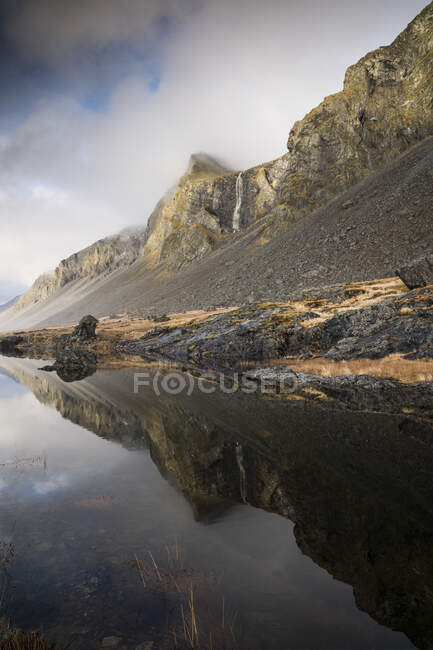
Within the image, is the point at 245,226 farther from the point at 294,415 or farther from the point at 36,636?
the point at 36,636

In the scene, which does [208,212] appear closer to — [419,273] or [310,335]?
[419,273]

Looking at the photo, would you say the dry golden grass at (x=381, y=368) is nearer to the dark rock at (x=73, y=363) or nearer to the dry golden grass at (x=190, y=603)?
the dry golden grass at (x=190, y=603)

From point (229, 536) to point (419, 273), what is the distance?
32.1m

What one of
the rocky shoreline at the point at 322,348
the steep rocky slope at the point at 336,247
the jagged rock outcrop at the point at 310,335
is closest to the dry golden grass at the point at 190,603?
the rocky shoreline at the point at 322,348

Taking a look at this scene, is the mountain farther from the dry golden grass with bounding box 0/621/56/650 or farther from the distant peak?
the dry golden grass with bounding box 0/621/56/650

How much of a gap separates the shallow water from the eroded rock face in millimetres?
23393

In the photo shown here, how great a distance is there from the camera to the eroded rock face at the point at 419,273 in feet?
97.0

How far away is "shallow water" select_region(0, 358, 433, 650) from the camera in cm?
383

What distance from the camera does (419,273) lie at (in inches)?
1198

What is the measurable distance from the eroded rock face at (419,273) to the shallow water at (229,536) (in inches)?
921

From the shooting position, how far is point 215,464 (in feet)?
29.2

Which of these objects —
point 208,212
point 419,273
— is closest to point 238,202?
point 208,212

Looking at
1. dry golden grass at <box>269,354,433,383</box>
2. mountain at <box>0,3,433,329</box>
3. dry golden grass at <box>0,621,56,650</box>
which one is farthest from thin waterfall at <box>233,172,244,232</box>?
dry golden grass at <box>0,621,56,650</box>

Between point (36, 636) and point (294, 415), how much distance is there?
1050 cm
